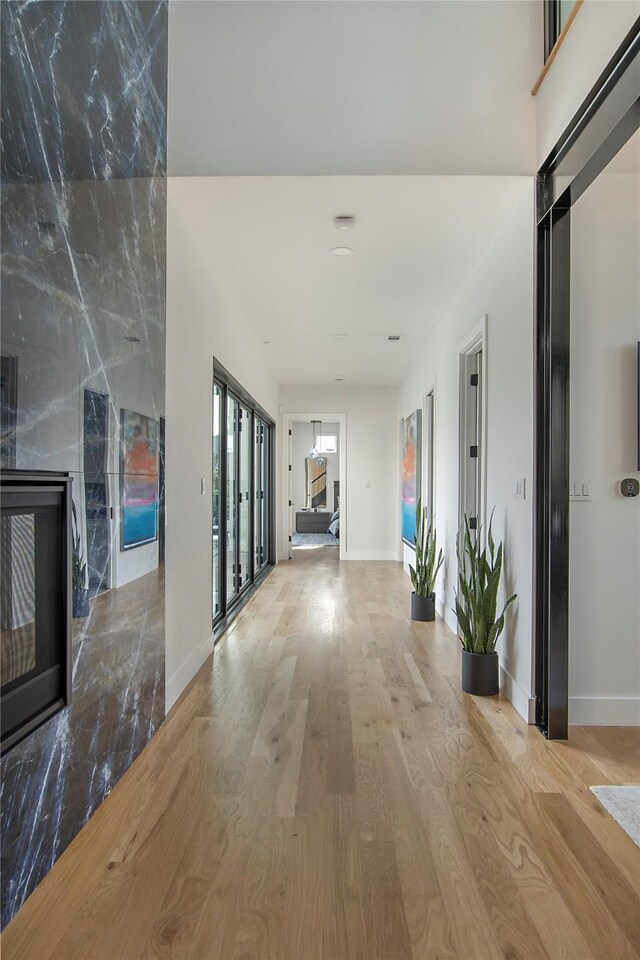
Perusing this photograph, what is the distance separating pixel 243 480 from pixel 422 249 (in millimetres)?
3256

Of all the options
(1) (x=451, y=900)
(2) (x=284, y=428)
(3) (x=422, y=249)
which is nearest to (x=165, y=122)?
(3) (x=422, y=249)

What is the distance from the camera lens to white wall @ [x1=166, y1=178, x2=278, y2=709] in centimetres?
306

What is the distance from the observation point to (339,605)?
5.66 m

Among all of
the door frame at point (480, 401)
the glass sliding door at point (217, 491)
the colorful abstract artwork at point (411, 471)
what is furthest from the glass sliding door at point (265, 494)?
the door frame at point (480, 401)

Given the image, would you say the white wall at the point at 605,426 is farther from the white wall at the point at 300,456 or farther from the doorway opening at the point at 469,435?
the white wall at the point at 300,456

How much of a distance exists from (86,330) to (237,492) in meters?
3.71

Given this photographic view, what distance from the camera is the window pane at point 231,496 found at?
5246 mm

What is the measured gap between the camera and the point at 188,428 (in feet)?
11.2

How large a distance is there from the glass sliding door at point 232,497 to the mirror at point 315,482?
8735mm

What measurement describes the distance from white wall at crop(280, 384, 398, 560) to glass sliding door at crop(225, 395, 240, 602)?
3.48 meters

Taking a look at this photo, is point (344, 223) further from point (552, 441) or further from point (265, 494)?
point (265, 494)

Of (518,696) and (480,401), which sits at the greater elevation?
(480,401)

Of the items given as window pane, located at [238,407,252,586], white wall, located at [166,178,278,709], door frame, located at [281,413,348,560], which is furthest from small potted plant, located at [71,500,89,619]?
door frame, located at [281,413,348,560]

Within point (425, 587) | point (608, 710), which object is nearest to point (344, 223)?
point (608, 710)
